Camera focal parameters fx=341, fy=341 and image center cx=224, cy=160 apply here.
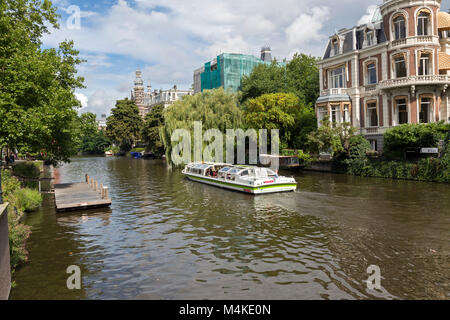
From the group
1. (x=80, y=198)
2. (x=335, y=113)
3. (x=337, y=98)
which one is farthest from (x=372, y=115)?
(x=80, y=198)

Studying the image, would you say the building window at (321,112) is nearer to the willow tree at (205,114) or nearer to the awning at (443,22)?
the willow tree at (205,114)

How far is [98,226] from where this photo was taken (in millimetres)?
17312

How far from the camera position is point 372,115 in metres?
39.3

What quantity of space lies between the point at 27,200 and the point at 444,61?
3968 cm

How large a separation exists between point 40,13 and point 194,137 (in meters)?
22.4

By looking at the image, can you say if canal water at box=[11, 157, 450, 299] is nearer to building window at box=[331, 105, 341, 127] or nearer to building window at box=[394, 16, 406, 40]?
building window at box=[331, 105, 341, 127]

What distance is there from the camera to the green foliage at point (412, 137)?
29.7 meters

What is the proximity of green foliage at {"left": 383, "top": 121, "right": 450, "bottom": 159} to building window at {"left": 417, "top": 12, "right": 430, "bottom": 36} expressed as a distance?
10231 mm

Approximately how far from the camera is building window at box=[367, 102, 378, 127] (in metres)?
38.8

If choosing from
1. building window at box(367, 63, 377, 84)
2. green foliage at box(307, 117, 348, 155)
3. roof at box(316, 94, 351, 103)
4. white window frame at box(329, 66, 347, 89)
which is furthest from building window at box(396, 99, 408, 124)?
white window frame at box(329, 66, 347, 89)

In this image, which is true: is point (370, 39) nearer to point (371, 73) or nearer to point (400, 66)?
point (371, 73)

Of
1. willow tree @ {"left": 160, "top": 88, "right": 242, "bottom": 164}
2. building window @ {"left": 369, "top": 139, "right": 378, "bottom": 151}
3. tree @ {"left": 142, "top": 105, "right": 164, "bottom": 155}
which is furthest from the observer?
tree @ {"left": 142, "top": 105, "right": 164, "bottom": 155}
